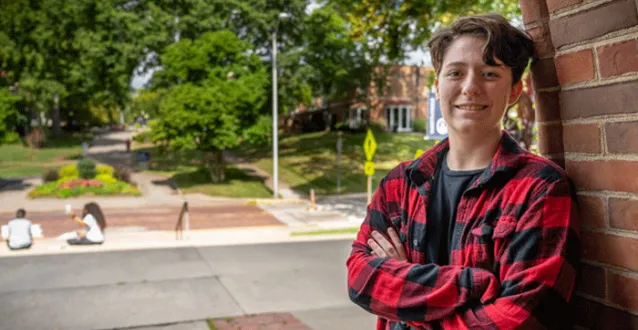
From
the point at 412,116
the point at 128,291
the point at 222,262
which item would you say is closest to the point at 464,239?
the point at 128,291

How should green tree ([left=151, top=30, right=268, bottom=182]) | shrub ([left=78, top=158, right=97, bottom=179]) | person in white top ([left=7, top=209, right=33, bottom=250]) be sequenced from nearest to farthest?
1. person in white top ([left=7, top=209, right=33, bottom=250])
2. green tree ([left=151, top=30, right=268, bottom=182])
3. shrub ([left=78, top=158, right=97, bottom=179])

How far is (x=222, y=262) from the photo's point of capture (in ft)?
35.2

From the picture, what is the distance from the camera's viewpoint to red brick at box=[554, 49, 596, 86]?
1776mm

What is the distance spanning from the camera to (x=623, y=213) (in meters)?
1.68

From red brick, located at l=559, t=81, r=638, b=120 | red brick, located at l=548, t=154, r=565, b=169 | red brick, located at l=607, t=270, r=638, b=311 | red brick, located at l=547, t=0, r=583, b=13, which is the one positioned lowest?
red brick, located at l=607, t=270, r=638, b=311

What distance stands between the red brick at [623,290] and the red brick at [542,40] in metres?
0.77

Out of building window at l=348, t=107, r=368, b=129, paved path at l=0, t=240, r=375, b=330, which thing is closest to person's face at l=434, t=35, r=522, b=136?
paved path at l=0, t=240, r=375, b=330

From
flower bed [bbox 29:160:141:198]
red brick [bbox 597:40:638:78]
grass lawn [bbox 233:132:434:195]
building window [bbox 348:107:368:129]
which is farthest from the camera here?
building window [bbox 348:107:368:129]

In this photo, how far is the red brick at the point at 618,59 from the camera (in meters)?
1.63

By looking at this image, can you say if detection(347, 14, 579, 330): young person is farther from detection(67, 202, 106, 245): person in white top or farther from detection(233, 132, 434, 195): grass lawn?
detection(233, 132, 434, 195): grass lawn

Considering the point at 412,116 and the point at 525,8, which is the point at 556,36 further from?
the point at 412,116

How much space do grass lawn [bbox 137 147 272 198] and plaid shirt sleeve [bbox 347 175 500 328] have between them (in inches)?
905

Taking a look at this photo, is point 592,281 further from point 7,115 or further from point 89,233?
point 7,115

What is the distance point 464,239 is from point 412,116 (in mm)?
47974
